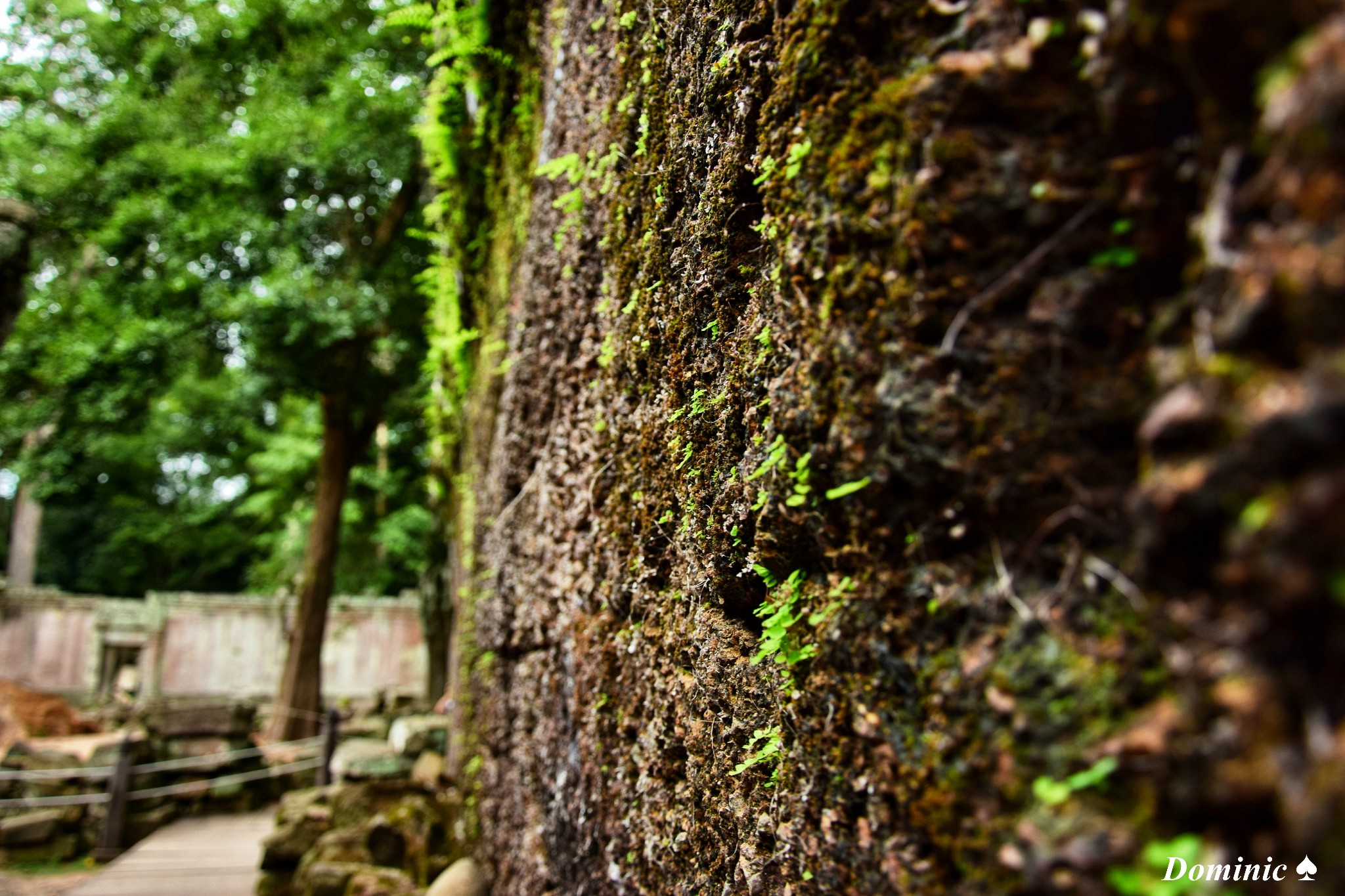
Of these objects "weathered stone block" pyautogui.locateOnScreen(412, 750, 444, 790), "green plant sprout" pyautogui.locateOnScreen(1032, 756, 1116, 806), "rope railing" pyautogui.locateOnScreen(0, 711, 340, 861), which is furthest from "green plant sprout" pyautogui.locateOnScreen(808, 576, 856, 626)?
"rope railing" pyautogui.locateOnScreen(0, 711, 340, 861)

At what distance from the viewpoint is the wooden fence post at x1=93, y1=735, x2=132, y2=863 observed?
28.7 ft

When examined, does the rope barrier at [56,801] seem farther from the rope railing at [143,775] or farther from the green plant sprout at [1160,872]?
the green plant sprout at [1160,872]

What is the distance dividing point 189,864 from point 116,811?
2.25 m

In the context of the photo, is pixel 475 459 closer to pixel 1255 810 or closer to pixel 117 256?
pixel 1255 810

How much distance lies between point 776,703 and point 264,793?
11.4 meters

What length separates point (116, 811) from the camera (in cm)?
876

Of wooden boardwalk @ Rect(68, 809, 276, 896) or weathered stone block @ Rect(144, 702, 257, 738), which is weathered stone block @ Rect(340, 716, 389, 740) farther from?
wooden boardwalk @ Rect(68, 809, 276, 896)

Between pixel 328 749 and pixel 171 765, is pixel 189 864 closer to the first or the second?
pixel 171 765

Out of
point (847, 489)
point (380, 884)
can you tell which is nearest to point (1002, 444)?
point (847, 489)

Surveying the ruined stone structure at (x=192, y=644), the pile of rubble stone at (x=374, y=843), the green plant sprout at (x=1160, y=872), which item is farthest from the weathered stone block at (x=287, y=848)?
the ruined stone structure at (x=192, y=644)

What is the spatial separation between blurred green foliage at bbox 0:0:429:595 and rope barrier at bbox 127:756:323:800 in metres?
4.65

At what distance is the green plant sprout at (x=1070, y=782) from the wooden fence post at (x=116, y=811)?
1062 cm

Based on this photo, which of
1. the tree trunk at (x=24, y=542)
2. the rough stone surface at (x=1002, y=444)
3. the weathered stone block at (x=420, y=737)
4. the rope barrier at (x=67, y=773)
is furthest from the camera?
the tree trunk at (x=24, y=542)

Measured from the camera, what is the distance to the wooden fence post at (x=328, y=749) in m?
9.77
